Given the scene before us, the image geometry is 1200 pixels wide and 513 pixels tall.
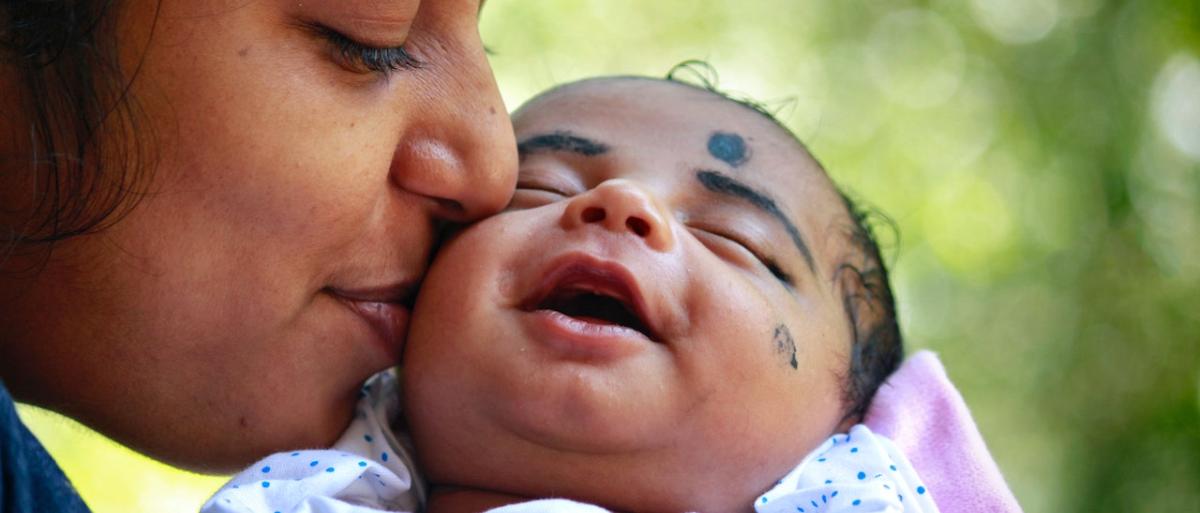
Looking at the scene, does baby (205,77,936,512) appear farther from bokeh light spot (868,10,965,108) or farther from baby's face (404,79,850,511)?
bokeh light spot (868,10,965,108)

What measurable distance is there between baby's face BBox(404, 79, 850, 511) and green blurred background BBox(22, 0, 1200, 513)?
9.83ft

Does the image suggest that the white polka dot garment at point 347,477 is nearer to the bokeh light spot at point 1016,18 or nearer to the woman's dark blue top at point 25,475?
the woman's dark blue top at point 25,475

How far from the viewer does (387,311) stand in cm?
146

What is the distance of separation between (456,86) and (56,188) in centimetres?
42

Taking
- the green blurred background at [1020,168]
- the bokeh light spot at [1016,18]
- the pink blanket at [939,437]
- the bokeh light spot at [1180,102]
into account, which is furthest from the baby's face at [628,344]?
the bokeh light spot at [1016,18]

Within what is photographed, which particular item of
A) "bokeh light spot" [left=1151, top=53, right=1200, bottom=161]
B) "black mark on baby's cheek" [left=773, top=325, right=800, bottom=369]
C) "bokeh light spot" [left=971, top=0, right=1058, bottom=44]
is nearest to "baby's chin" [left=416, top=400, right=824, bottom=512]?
"black mark on baby's cheek" [left=773, top=325, right=800, bottom=369]

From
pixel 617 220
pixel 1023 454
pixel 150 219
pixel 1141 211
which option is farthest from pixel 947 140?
pixel 150 219

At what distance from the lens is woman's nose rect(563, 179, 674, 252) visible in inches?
55.4

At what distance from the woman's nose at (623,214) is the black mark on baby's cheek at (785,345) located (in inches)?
6.7

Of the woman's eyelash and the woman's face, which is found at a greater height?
the woman's eyelash

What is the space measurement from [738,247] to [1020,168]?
3.62m

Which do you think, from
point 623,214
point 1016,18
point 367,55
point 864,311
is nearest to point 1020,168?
point 1016,18

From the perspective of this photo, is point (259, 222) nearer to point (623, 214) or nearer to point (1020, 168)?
point (623, 214)

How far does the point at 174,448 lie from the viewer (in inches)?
54.9
